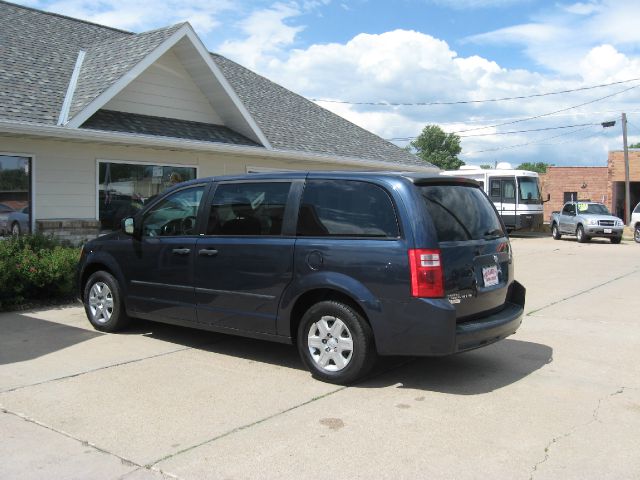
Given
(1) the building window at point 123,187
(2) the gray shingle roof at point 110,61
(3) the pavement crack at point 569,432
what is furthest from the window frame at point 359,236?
(1) the building window at point 123,187

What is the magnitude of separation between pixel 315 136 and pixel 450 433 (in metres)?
13.7

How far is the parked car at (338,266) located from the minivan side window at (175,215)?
2cm

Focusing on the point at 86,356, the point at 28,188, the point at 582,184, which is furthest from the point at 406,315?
the point at 582,184

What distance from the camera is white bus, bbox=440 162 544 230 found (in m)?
27.3

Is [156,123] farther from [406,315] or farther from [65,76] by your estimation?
[406,315]

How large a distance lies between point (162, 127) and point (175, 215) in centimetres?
650

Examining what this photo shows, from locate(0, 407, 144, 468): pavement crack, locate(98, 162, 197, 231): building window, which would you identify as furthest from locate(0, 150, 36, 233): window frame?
locate(0, 407, 144, 468): pavement crack

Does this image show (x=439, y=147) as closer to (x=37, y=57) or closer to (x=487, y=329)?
(x=37, y=57)

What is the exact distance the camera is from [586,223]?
82.4ft

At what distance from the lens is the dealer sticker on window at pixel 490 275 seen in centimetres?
533

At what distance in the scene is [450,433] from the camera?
426 centimetres

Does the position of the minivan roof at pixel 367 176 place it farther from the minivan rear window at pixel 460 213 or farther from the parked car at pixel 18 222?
the parked car at pixel 18 222

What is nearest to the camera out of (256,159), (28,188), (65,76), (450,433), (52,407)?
(450,433)

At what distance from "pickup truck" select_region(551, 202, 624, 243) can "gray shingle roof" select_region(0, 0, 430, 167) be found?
27.9 feet
